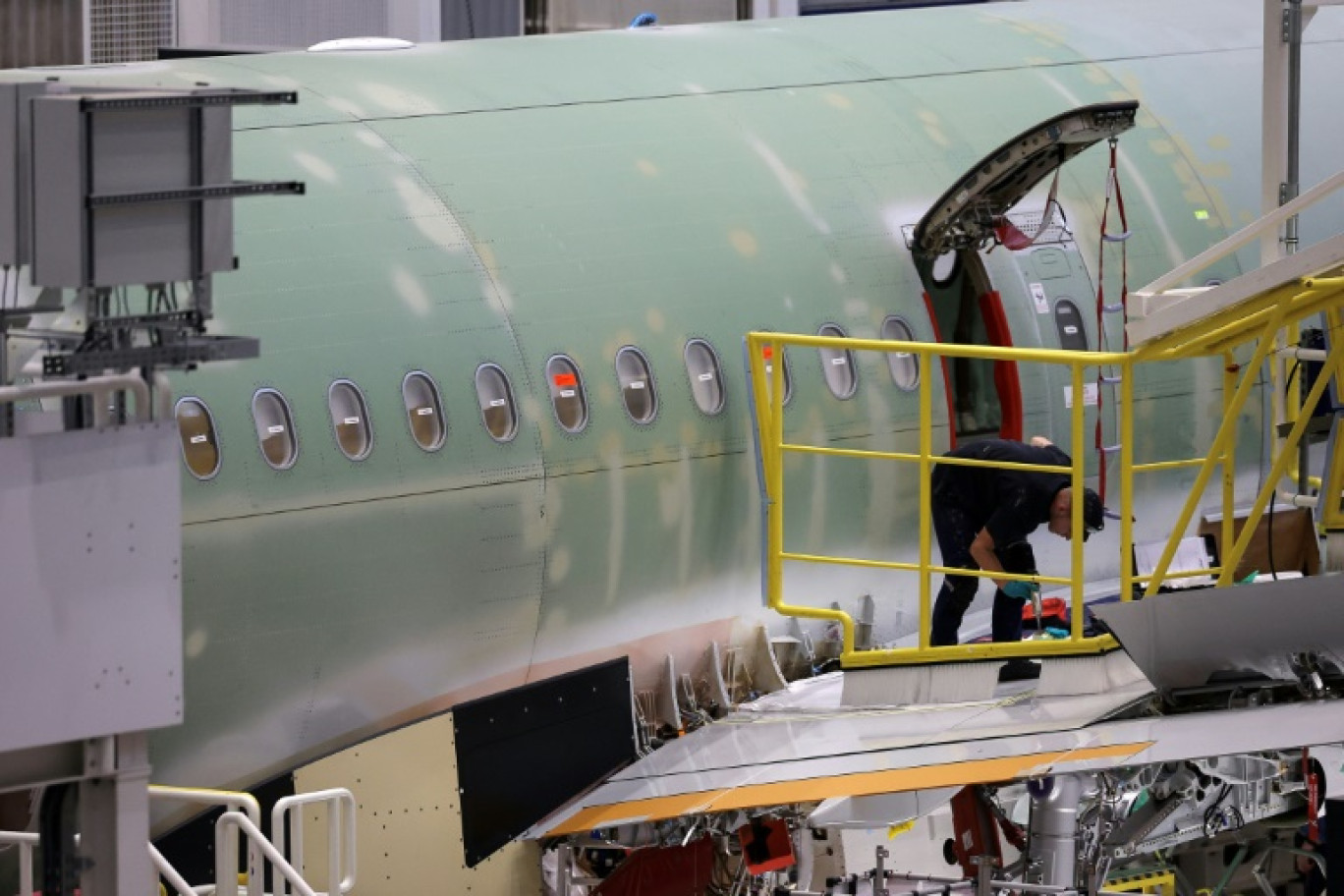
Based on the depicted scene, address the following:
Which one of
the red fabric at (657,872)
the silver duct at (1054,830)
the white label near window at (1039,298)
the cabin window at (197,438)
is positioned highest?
the white label near window at (1039,298)

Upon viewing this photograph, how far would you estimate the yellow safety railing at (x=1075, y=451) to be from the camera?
13.8 meters

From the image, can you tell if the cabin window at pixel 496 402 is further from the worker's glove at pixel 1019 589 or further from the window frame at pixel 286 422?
the worker's glove at pixel 1019 589

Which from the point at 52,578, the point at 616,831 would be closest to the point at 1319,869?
the point at 616,831

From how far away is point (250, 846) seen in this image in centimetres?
1142

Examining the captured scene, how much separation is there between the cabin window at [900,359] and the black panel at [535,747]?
3013 mm

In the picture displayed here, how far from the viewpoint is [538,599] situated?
45.3 feet

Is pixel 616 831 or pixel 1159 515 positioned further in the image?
pixel 1159 515

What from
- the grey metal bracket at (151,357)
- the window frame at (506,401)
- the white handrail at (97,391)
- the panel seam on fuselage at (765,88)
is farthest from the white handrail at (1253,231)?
the white handrail at (97,391)

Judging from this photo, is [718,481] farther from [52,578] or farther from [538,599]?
[52,578]

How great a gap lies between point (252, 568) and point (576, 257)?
3.00m

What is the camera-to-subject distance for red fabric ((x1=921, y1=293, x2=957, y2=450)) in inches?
637

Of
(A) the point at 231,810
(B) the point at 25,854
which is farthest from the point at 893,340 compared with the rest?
(B) the point at 25,854

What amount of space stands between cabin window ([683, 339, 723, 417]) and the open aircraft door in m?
1.88

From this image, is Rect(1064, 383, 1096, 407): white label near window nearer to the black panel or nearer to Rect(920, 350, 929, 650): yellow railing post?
Rect(920, 350, 929, 650): yellow railing post
